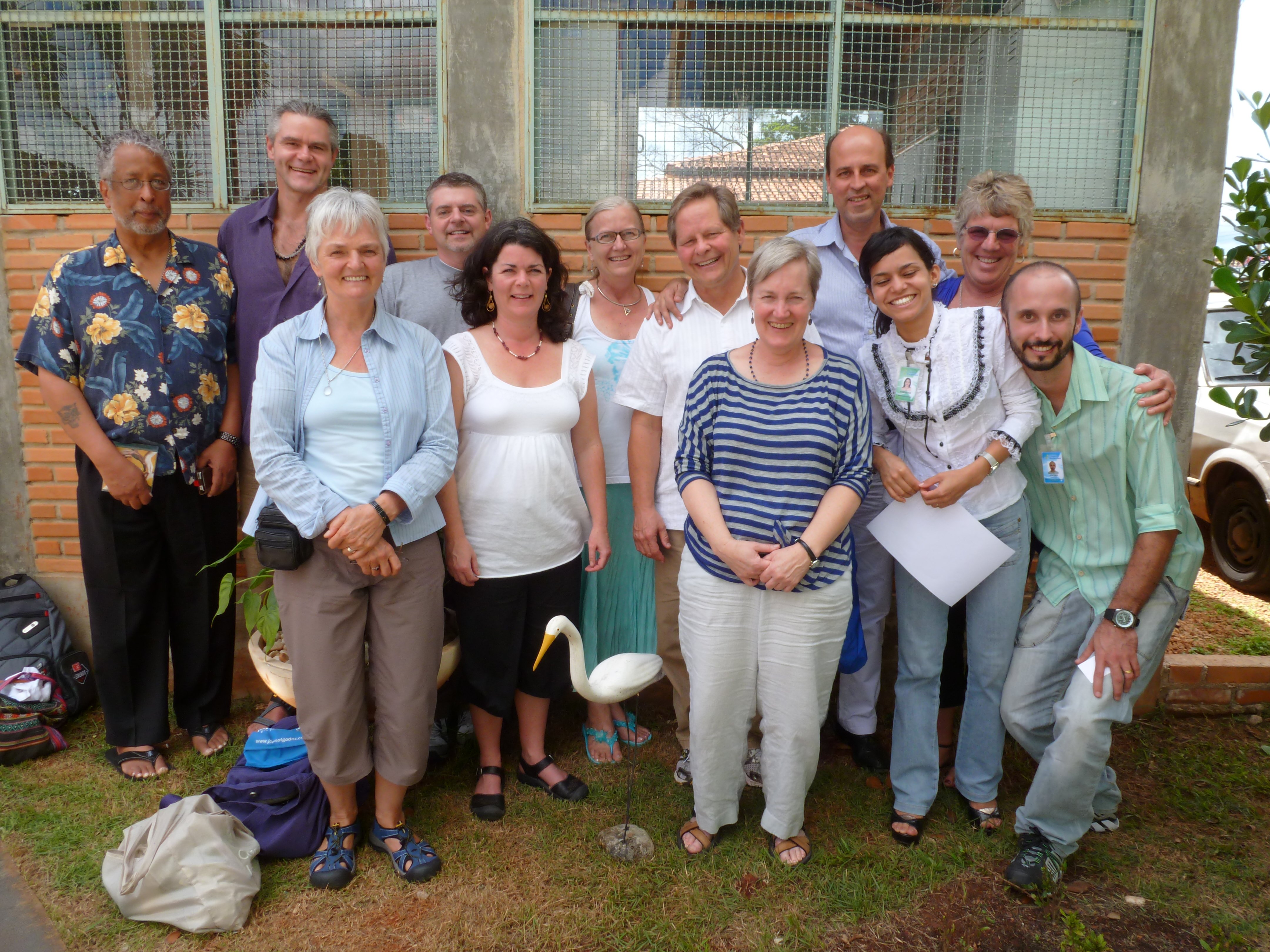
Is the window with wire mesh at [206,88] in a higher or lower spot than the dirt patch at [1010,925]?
higher

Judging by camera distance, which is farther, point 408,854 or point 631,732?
point 631,732

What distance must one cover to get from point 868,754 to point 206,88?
4511 mm

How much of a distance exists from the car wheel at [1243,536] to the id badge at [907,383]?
4.60 metres

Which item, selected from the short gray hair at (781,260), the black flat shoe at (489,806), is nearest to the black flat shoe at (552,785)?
the black flat shoe at (489,806)

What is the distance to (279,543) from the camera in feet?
9.01

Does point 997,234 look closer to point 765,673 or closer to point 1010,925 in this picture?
point 765,673

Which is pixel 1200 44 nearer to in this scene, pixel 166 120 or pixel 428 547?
pixel 428 547

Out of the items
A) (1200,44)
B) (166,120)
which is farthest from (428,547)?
(1200,44)

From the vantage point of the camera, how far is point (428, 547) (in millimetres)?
3045

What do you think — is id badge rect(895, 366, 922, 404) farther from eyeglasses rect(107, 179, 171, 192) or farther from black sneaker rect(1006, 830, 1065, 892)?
eyeglasses rect(107, 179, 171, 192)

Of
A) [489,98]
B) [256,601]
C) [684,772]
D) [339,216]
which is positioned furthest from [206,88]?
[684,772]

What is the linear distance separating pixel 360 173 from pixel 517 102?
0.88 meters

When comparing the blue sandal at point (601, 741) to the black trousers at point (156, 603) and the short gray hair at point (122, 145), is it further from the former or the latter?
the short gray hair at point (122, 145)

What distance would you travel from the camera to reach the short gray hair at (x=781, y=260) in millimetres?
2838
